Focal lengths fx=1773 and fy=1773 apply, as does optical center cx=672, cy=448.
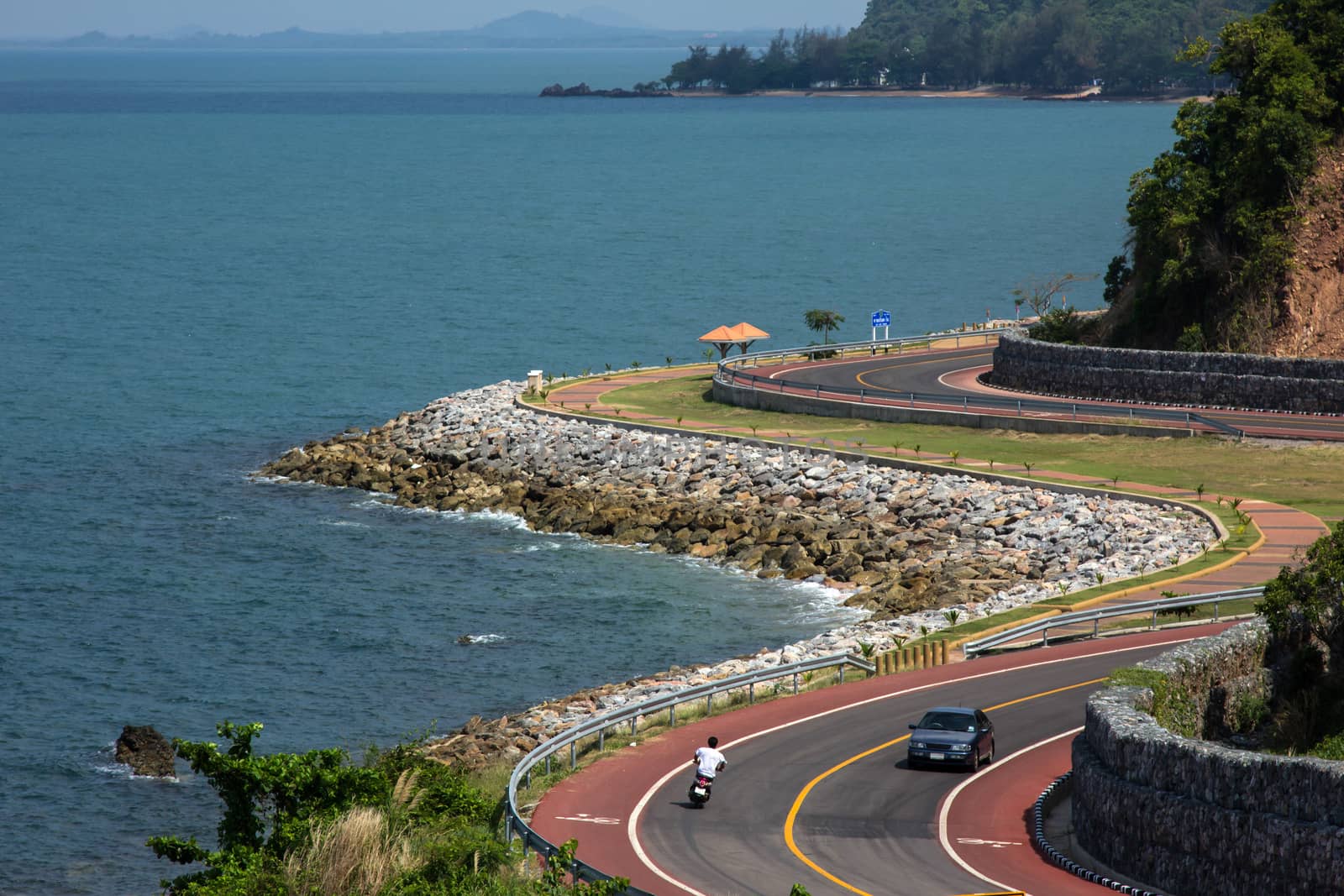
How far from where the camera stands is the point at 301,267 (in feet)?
494

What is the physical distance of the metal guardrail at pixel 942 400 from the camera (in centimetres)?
6359

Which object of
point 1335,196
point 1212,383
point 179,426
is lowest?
point 179,426

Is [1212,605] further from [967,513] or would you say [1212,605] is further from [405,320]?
[405,320]

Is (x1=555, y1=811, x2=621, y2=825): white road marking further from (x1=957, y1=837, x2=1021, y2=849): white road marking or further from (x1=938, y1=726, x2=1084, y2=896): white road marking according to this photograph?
(x1=957, y1=837, x2=1021, y2=849): white road marking

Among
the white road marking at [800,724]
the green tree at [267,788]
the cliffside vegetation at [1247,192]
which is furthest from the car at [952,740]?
the cliffside vegetation at [1247,192]

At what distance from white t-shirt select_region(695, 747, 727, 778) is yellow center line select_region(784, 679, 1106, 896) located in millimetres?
1385

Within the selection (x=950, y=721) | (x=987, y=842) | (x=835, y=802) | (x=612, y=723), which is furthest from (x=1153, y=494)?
(x=987, y=842)


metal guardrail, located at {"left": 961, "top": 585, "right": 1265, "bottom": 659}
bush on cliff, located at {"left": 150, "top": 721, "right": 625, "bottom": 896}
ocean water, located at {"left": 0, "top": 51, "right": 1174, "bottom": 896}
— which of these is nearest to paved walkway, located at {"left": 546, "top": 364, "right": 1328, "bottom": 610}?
metal guardrail, located at {"left": 961, "top": 585, "right": 1265, "bottom": 659}

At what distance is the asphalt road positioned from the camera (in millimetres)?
61844

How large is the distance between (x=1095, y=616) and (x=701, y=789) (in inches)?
576

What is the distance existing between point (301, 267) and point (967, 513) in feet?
343

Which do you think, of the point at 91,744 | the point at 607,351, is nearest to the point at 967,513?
the point at 91,744

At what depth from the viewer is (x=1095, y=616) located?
131 feet

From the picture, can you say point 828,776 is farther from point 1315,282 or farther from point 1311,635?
point 1315,282
